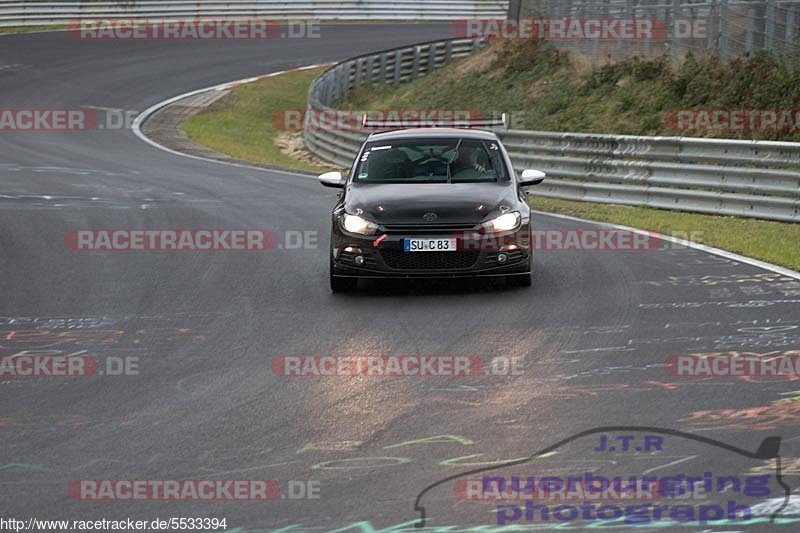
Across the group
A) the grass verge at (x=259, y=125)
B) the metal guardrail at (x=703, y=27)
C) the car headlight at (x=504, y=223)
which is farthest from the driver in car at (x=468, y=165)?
the metal guardrail at (x=703, y=27)

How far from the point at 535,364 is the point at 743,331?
1.93 m

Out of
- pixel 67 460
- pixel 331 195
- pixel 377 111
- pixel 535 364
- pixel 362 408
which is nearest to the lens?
pixel 67 460

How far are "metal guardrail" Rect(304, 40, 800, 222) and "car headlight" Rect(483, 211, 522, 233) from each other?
6.24 m

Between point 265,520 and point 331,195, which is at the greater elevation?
point 265,520

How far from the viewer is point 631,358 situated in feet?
32.3

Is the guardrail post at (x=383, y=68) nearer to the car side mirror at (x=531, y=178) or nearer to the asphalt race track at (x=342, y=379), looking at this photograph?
the asphalt race track at (x=342, y=379)

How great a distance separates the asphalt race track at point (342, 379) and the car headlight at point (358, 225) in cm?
60

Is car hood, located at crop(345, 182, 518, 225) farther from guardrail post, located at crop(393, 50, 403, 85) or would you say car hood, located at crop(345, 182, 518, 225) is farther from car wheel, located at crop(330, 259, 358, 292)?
guardrail post, located at crop(393, 50, 403, 85)

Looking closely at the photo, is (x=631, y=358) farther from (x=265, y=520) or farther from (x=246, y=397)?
(x=265, y=520)

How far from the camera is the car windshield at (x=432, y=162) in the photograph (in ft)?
44.5

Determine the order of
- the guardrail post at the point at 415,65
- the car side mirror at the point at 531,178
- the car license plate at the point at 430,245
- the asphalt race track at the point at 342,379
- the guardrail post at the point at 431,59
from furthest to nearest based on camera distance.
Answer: the guardrail post at the point at 431,59
the guardrail post at the point at 415,65
the car side mirror at the point at 531,178
the car license plate at the point at 430,245
the asphalt race track at the point at 342,379

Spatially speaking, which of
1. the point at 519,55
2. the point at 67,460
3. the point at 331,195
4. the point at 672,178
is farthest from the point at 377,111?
the point at 67,460

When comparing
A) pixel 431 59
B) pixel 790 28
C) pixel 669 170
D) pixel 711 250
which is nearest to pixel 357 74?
pixel 431 59

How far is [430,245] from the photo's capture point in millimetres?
12383
